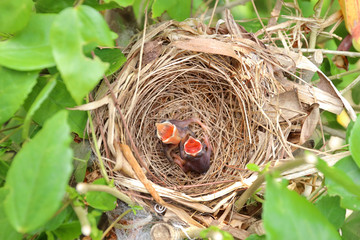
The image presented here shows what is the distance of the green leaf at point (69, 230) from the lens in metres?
0.79

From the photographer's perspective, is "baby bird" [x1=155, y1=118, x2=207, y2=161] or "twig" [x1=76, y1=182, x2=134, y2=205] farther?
"baby bird" [x1=155, y1=118, x2=207, y2=161]

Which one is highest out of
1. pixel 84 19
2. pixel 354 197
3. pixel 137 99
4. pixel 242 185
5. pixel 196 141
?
pixel 84 19

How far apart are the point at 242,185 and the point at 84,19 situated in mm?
779

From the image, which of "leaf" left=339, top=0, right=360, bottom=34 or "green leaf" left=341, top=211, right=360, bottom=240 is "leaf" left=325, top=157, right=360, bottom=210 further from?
"leaf" left=339, top=0, right=360, bottom=34

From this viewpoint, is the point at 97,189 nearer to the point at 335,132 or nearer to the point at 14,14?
the point at 14,14

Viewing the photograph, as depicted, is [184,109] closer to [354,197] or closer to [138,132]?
[138,132]

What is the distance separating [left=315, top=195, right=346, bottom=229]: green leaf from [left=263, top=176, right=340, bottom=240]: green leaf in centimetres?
25

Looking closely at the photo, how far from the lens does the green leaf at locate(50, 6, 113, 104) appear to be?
23.8 inches

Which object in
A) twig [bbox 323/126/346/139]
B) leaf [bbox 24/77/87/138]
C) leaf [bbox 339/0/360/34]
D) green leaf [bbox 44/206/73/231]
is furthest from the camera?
twig [bbox 323/126/346/139]

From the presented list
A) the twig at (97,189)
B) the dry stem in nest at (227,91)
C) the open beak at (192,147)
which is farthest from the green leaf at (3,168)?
the open beak at (192,147)

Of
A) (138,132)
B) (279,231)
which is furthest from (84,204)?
(138,132)

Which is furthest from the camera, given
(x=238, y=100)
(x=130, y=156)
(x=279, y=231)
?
(x=238, y=100)

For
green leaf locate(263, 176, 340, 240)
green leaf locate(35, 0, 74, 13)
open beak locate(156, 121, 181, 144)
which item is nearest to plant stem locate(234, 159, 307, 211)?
green leaf locate(263, 176, 340, 240)

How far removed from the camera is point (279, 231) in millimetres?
541
